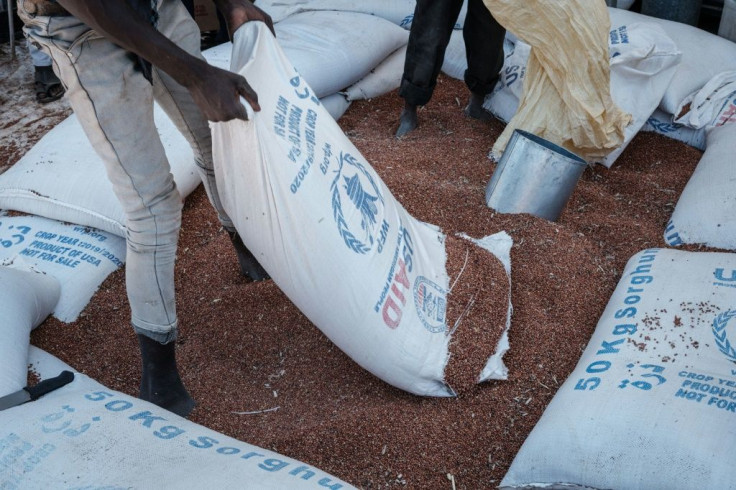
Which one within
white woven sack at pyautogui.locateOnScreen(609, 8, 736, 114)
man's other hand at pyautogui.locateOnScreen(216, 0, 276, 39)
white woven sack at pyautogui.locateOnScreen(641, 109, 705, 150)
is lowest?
white woven sack at pyautogui.locateOnScreen(641, 109, 705, 150)

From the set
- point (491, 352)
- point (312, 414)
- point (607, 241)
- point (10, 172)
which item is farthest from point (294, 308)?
point (10, 172)

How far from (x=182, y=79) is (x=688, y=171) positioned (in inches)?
74.1

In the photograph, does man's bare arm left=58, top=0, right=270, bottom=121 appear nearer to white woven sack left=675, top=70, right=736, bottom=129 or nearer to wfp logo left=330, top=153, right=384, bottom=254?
wfp logo left=330, top=153, right=384, bottom=254

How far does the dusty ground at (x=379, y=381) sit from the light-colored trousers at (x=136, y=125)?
268 mm

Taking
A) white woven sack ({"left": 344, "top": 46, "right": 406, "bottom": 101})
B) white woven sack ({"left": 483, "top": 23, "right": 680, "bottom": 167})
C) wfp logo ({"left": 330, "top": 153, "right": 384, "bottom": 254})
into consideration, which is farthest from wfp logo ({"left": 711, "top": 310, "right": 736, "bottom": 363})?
white woven sack ({"left": 344, "top": 46, "right": 406, "bottom": 101})

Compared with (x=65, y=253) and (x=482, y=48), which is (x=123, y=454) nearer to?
(x=65, y=253)

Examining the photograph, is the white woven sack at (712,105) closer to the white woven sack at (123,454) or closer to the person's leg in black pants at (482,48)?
the person's leg in black pants at (482,48)

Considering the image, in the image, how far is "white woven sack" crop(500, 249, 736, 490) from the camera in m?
1.31

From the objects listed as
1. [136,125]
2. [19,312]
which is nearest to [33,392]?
[19,312]

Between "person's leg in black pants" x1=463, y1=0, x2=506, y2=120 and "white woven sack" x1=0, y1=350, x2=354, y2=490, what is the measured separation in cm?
190

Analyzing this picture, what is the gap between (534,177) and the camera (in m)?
2.22

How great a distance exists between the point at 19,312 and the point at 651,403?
4.52 ft

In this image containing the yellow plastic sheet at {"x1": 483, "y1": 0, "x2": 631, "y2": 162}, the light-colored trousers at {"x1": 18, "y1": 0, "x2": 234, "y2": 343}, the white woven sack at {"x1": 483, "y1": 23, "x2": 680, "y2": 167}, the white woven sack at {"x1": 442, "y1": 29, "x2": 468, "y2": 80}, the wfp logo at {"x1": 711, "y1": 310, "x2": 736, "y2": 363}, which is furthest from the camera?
the white woven sack at {"x1": 442, "y1": 29, "x2": 468, "y2": 80}

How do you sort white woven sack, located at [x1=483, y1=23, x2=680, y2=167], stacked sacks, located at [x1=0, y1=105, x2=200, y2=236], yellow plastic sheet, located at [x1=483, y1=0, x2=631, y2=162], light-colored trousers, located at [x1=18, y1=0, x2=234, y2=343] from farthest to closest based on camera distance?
white woven sack, located at [x1=483, y1=23, x2=680, y2=167], yellow plastic sheet, located at [x1=483, y1=0, x2=631, y2=162], stacked sacks, located at [x1=0, y1=105, x2=200, y2=236], light-colored trousers, located at [x1=18, y1=0, x2=234, y2=343]
